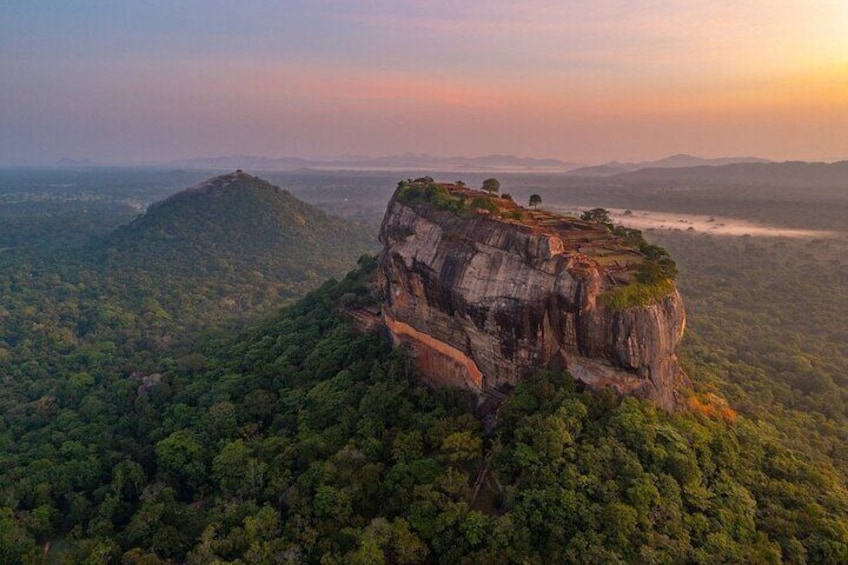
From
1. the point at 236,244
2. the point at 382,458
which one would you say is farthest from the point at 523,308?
the point at 236,244

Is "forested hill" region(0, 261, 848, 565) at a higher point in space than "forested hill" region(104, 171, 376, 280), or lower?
lower

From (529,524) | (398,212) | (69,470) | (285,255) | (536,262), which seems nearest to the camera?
(529,524)

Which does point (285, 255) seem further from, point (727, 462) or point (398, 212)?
point (727, 462)

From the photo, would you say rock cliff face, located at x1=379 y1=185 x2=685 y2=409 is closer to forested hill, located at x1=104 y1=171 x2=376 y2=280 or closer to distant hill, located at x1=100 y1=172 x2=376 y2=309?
distant hill, located at x1=100 y1=172 x2=376 y2=309

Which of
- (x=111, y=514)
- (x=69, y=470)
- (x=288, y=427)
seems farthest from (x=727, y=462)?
(x=69, y=470)

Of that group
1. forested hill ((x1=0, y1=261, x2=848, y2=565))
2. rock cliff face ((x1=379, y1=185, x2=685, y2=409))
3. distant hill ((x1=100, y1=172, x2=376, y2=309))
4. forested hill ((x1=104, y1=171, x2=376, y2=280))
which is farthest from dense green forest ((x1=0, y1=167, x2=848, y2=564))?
forested hill ((x1=104, y1=171, x2=376, y2=280))
